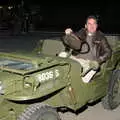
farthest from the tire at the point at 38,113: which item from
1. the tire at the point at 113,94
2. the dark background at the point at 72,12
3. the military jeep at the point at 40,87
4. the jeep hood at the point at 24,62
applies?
the dark background at the point at 72,12

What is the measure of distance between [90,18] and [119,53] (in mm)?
859

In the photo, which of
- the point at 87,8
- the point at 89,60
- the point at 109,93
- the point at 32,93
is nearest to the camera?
the point at 32,93

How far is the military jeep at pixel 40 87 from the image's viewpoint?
145 inches

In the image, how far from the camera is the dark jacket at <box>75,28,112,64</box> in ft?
17.0

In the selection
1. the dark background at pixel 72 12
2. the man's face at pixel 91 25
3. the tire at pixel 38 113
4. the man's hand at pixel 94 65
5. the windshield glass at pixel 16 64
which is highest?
the man's face at pixel 91 25

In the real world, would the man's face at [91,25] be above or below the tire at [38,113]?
above

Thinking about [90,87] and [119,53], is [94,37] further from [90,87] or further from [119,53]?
[90,87]

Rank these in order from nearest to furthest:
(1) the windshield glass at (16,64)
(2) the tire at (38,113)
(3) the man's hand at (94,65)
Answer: (2) the tire at (38,113) → (1) the windshield glass at (16,64) → (3) the man's hand at (94,65)

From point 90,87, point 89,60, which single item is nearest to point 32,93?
point 90,87

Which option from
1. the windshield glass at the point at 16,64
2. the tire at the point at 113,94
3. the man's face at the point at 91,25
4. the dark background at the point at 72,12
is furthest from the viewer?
the dark background at the point at 72,12

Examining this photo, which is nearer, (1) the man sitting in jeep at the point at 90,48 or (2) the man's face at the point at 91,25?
(1) the man sitting in jeep at the point at 90,48

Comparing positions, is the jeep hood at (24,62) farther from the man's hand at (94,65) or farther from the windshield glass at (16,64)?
the man's hand at (94,65)

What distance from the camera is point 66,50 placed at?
542 cm

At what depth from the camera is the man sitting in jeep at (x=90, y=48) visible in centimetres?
501
